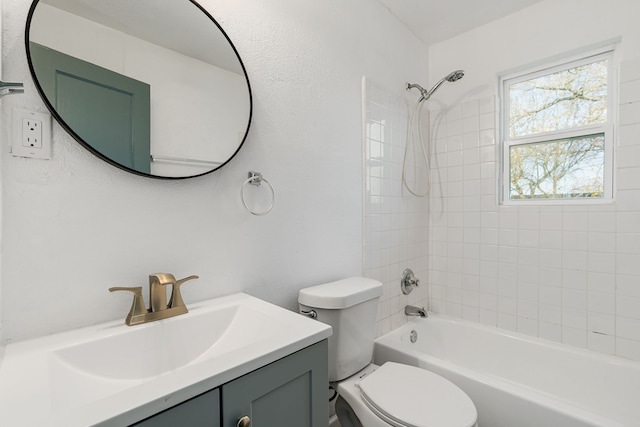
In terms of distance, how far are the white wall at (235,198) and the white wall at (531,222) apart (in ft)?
2.04

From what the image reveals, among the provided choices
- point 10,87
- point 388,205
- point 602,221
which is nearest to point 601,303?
point 602,221

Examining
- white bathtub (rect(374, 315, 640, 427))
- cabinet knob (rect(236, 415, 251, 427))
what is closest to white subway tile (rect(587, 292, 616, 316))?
white bathtub (rect(374, 315, 640, 427))

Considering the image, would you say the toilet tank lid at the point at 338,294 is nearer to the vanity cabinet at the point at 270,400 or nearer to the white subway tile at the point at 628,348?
the vanity cabinet at the point at 270,400

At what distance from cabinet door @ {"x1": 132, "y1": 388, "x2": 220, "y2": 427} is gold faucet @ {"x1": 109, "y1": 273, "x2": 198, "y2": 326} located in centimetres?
40

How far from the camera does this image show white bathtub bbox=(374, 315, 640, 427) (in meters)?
1.24

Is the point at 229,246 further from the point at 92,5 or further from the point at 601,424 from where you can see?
the point at 601,424

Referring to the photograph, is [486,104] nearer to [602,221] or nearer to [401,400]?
[602,221]

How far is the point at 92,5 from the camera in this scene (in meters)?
0.86

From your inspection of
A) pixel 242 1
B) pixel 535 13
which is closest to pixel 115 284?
pixel 242 1

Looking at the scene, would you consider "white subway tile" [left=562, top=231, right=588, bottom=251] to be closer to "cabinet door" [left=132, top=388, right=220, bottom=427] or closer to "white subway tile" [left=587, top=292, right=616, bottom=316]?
"white subway tile" [left=587, top=292, right=616, bottom=316]

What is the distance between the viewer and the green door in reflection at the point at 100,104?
788 millimetres

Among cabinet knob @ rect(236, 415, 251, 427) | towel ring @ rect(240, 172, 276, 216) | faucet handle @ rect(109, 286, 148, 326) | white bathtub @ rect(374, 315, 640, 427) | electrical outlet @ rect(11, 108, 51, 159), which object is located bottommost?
white bathtub @ rect(374, 315, 640, 427)

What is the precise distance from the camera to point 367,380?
1.28 meters

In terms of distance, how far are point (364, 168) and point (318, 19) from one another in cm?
81
